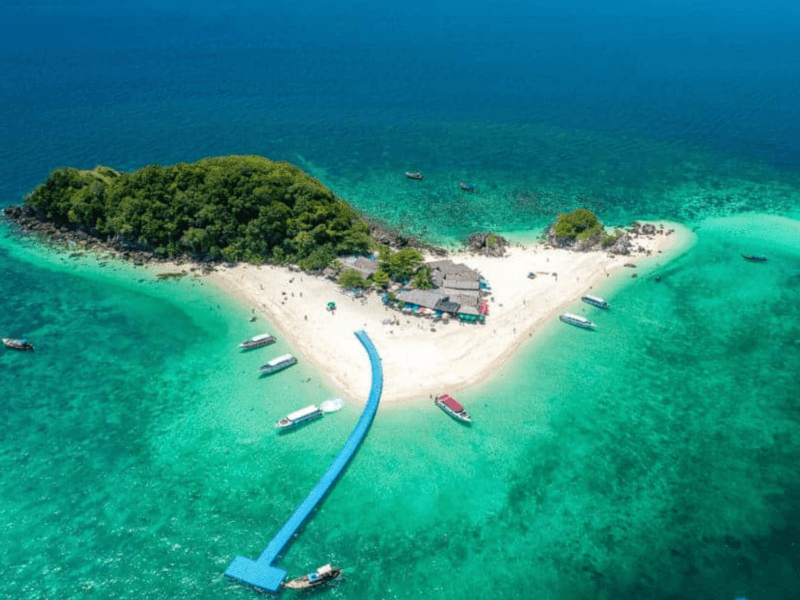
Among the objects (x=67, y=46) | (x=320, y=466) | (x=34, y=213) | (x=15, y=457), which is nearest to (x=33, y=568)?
(x=15, y=457)

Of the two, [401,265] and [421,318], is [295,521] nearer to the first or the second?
[421,318]

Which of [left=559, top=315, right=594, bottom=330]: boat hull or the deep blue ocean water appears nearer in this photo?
the deep blue ocean water

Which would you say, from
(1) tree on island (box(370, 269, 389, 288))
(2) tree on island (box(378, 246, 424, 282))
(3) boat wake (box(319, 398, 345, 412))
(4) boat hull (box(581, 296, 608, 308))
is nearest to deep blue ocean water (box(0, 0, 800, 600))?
(3) boat wake (box(319, 398, 345, 412))

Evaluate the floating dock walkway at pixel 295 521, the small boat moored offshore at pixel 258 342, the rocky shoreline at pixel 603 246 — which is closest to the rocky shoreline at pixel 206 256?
the rocky shoreline at pixel 603 246

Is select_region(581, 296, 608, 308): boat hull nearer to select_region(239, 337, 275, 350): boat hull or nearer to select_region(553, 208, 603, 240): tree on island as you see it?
select_region(553, 208, 603, 240): tree on island

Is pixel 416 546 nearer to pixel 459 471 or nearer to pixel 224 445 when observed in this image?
pixel 459 471

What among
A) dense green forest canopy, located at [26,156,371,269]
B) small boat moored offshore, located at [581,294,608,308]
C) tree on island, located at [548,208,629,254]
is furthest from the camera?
tree on island, located at [548,208,629,254]
